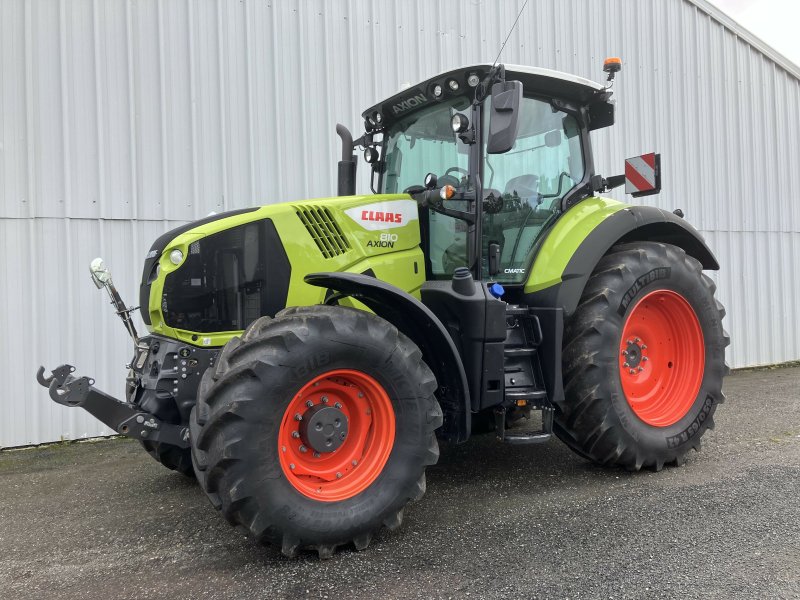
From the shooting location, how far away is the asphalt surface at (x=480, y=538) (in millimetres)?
2553

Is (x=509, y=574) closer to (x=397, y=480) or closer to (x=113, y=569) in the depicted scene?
(x=397, y=480)

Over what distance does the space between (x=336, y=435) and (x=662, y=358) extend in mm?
2611

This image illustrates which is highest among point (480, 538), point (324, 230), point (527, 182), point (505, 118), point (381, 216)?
point (505, 118)

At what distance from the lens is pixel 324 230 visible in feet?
11.4

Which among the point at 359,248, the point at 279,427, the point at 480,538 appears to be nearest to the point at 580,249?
the point at 359,248

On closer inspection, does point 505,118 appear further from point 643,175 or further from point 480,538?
point 480,538

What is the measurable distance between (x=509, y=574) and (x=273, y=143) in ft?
16.6

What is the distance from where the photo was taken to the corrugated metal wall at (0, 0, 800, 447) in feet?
17.9

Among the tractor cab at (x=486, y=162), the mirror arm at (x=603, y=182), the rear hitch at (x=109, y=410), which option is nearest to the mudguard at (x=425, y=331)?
the tractor cab at (x=486, y=162)

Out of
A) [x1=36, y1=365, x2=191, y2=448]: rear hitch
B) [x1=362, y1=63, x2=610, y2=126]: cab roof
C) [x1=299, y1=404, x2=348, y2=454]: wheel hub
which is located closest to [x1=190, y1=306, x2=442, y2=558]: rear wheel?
[x1=299, y1=404, x2=348, y2=454]: wheel hub

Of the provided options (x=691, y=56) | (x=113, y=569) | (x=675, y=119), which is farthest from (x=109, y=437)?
(x=691, y=56)

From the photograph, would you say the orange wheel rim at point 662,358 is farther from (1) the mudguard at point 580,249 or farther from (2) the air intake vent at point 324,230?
(2) the air intake vent at point 324,230

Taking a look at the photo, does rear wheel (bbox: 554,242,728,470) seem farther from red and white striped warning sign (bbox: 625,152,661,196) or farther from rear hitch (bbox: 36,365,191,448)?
rear hitch (bbox: 36,365,191,448)

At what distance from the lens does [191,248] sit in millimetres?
3213
